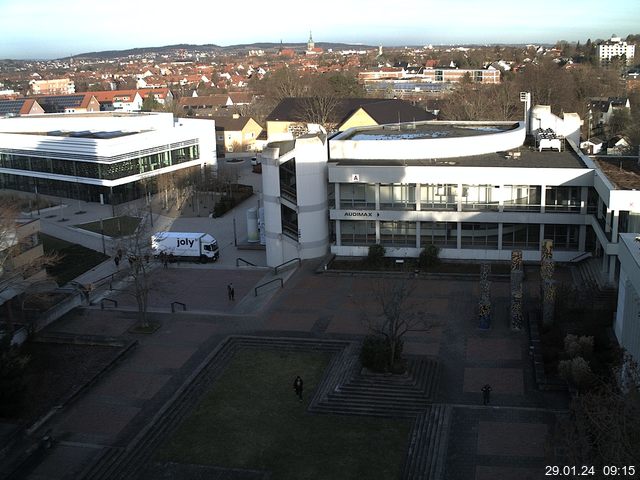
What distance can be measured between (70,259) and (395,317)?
87.5 ft

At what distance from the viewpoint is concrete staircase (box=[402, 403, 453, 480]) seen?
2034 cm

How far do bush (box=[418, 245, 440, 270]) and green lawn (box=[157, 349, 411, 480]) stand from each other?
13.5 metres

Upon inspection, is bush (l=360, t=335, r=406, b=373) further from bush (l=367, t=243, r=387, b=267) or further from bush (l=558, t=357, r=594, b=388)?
bush (l=367, t=243, r=387, b=267)

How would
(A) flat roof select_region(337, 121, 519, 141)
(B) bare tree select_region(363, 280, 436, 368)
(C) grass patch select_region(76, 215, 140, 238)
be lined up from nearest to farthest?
(B) bare tree select_region(363, 280, 436, 368) < (A) flat roof select_region(337, 121, 519, 141) < (C) grass patch select_region(76, 215, 140, 238)

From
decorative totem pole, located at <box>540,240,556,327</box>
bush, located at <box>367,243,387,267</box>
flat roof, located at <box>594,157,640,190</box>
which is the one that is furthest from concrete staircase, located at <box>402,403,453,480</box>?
flat roof, located at <box>594,157,640,190</box>

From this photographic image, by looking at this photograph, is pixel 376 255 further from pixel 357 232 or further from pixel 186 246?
pixel 186 246

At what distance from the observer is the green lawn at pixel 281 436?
823 inches

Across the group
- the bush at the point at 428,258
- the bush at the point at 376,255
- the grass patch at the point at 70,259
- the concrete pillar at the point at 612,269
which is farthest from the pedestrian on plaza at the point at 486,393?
the grass patch at the point at 70,259

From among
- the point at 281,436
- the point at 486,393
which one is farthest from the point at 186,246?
the point at 486,393

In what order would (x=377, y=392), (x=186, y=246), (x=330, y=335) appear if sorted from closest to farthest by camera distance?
(x=377, y=392) < (x=330, y=335) < (x=186, y=246)

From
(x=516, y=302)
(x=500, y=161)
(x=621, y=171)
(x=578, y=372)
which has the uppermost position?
(x=500, y=161)

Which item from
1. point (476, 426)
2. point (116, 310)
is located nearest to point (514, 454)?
point (476, 426)

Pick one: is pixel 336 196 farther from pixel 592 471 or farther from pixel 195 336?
pixel 592 471

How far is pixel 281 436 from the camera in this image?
889 inches
